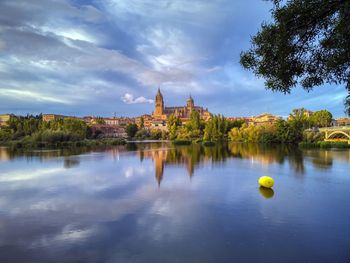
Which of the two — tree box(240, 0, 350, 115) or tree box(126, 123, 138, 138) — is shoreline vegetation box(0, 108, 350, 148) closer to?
→ tree box(126, 123, 138, 138)

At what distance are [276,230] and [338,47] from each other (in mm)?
5697

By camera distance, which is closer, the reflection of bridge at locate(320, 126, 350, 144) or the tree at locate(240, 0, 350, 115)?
Result: the tree at locate(240, 0, 350, 115)

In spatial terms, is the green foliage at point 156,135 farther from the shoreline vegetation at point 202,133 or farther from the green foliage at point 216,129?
the green foliage at point 216,129

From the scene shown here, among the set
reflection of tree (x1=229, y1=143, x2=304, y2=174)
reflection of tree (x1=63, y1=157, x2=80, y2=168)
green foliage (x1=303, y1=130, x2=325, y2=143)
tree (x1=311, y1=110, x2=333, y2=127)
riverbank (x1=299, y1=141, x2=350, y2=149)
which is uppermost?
tree (x1=311, y1=110, x2=333, y2=127)

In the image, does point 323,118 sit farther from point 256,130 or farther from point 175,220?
point 175,220

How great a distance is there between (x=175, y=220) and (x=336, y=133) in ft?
177

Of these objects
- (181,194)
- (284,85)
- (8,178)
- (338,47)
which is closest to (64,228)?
(181,194)

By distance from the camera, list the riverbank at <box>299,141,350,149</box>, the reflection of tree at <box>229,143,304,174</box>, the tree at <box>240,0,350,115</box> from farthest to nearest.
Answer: the riverbank at <box>299,141,350,149</box>
the reflection of tree at <box>229,143,304,174</box>
the tree at <box>240,0,350,115</box>

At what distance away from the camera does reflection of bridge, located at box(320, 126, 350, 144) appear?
53.0 metres

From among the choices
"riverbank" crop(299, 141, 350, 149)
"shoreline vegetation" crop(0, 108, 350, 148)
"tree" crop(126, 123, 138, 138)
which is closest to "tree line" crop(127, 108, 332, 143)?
"shoreline vegetation" crop(0, 108, 350, 148)

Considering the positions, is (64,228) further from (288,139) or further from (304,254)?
(288,139)

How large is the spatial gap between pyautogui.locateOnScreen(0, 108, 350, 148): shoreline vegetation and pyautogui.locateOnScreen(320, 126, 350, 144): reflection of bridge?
1.25 meters

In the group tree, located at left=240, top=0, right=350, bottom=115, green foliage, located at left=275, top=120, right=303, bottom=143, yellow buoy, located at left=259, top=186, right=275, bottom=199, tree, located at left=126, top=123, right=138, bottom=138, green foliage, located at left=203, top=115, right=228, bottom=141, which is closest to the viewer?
tree, located at left=240, top=0, right=350, bottom=115

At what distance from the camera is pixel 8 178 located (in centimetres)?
2067
